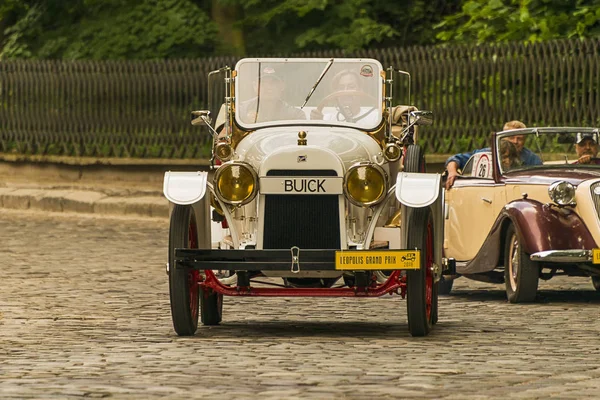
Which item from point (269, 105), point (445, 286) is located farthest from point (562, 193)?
point (269, 105)

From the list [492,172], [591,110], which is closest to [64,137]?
[591,110]

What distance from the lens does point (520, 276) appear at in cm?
1416

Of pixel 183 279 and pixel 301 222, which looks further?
pixel 301 222

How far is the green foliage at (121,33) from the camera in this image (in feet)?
103

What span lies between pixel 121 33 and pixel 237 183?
67.2 feet

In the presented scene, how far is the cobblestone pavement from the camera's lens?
28.3 ft

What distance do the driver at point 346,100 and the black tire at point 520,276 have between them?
7.11 ft

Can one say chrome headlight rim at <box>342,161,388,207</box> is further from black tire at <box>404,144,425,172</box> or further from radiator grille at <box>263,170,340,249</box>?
black tire at <box>404,144,425,172</box>

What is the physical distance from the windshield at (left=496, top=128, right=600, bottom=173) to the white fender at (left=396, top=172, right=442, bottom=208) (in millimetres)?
3783

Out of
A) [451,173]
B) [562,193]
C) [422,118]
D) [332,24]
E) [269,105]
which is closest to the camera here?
[422,118]

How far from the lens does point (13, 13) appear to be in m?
34.1

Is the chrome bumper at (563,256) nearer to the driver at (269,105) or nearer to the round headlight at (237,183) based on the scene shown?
the driver at (269,105)

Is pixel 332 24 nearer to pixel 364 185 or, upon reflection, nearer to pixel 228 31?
pixel 228 31

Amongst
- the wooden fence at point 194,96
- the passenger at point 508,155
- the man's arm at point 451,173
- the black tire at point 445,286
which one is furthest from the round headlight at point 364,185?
the wooden fence at point 194,96
